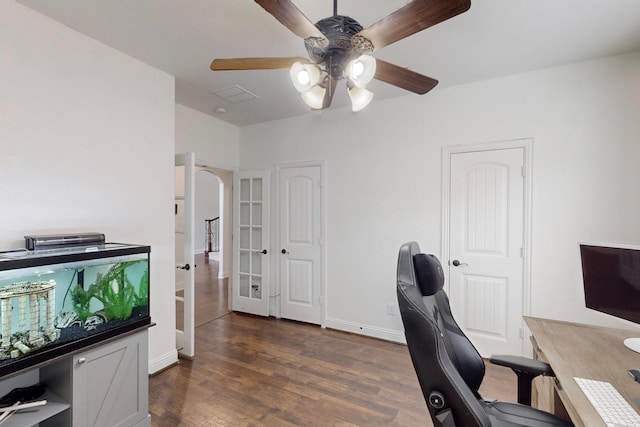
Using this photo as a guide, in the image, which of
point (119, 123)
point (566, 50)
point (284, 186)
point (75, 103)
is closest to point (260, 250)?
point (284, 186)

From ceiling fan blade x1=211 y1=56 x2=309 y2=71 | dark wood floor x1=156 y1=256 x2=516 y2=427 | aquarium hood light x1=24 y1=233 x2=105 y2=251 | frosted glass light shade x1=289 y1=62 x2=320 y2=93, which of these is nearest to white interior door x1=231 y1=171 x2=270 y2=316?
dark wood floor x1=156 y1=256 x2=516 y2=427

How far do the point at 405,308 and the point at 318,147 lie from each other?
9.48ft

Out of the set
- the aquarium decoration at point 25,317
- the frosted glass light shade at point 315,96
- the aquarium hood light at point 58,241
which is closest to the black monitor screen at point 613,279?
the frosted glass light shade at point 315,96

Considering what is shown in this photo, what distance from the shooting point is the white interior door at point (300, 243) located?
368cm

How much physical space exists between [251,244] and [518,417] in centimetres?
343

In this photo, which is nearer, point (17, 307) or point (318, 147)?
point (17, 307)

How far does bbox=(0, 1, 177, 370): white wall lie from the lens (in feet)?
5.73

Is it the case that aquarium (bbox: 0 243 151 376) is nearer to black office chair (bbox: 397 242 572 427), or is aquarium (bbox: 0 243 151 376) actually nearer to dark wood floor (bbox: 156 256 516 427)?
dark wood floor (bbox: 156 256 516 427)

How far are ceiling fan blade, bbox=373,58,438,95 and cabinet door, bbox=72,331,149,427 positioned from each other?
2.20m

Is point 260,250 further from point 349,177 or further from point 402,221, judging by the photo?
point 402,221

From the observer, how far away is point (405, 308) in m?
1.03

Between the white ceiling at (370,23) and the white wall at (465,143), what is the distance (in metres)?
0.27

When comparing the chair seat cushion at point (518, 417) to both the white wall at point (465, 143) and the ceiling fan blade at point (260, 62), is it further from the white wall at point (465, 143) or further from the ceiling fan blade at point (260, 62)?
the ceiling fan blade at point (260, 62)

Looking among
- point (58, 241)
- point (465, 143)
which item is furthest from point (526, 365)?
point (58, 241)
